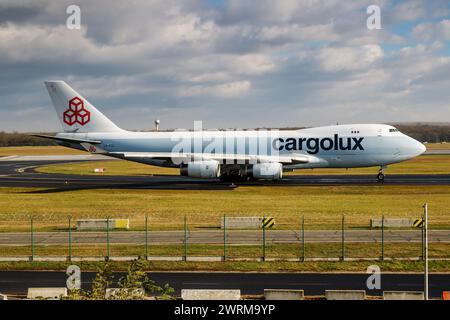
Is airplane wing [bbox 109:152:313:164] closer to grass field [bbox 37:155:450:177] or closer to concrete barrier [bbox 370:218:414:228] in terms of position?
grass field [bbox 37:155:450:177]

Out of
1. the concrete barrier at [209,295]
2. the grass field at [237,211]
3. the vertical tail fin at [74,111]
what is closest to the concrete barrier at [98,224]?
the grass field at [237,211]

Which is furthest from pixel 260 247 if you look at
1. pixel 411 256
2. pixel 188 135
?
pixel 188 135

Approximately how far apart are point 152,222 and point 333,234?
15.4m

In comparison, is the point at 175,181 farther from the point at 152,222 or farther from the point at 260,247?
the point at 260,247

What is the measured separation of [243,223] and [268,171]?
75.7ft

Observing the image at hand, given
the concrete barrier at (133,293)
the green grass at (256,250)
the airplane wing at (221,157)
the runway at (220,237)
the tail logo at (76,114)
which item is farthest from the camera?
the tail logo at (76,114)

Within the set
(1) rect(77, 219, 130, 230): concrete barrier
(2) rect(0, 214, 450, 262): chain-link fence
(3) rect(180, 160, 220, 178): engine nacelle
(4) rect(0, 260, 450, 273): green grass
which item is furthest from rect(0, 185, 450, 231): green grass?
(4) rect(0, 260, 450, 273): green grass

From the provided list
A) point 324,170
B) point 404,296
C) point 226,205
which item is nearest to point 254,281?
point 404,296

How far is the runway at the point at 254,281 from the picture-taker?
89.3ft

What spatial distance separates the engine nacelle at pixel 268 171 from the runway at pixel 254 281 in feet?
114

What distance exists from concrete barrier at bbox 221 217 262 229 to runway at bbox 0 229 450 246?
2.13ft

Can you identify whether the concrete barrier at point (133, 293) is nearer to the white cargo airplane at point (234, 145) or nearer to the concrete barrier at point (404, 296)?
the concrete barrier at point (404, 296)

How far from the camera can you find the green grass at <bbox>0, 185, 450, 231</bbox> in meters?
46.0
